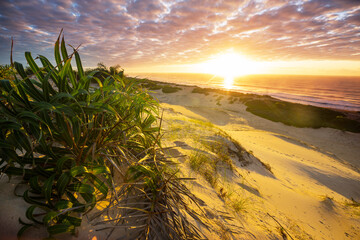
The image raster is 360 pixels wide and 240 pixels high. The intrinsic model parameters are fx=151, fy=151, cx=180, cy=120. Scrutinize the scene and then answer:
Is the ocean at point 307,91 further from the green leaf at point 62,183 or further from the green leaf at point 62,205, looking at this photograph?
the green leaf at point 62,205

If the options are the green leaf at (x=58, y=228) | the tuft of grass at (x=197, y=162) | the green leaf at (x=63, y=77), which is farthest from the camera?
the tuft of grass at (x=197, y=162)

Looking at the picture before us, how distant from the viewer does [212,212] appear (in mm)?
1501

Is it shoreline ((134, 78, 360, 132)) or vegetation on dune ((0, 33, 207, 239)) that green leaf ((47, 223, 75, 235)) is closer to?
vegetation on dune ((0, 33, 207, 239))

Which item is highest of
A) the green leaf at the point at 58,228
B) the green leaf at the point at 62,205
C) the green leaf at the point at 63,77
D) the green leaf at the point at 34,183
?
the green leaf at the point at 63,77

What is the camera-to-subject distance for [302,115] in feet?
58.4

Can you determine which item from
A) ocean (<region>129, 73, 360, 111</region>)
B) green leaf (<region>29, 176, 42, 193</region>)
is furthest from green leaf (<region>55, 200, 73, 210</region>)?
ocean (<region>129, 73, 360, 111</region>)

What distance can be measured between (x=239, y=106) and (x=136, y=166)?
2274cm

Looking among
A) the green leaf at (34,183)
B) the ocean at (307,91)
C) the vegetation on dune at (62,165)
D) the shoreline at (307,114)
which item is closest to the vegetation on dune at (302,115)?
the shoreline at (307,114)

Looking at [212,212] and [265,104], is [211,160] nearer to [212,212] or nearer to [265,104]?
[212,212]

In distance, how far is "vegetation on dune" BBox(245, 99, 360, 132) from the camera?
15.8m

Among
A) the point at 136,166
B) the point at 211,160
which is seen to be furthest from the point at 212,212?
the point at 211,160

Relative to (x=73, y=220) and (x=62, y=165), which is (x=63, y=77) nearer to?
(x=62, y=165)

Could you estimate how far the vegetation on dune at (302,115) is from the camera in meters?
15.8

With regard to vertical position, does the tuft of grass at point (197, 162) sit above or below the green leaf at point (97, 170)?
below
